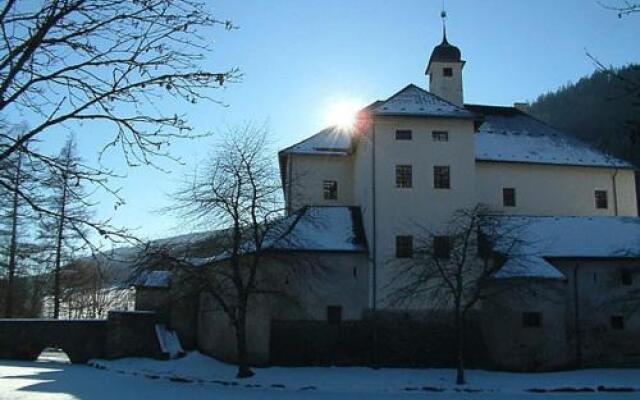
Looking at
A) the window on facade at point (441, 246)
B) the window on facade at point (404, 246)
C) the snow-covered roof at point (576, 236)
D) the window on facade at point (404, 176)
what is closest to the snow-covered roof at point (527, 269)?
the snow-covered roof at point (576, 236)

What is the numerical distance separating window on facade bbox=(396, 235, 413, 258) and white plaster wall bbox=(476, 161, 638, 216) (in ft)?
24.3

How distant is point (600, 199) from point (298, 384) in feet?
73.2

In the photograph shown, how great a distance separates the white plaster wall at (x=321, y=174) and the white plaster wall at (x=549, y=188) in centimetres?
724

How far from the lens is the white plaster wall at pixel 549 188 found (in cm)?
3581

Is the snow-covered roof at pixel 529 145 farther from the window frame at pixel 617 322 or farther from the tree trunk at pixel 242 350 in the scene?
the tree trunk at pixel 242 350

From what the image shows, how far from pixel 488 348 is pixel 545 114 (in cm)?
3478

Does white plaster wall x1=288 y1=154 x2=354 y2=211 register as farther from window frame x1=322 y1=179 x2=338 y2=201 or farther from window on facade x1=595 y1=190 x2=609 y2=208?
window on facade x1=595 y1=190 x2=609 y2=208

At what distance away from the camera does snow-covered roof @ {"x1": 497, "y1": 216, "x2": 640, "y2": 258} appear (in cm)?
3069

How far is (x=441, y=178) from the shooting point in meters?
30.8

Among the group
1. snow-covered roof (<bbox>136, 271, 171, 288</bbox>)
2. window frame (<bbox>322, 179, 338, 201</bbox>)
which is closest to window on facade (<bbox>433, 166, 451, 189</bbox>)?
window frame (<bbox>322, 179, 338, 201</bbox>)

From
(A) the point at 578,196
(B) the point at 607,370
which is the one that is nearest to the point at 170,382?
(B) the point at 607,370

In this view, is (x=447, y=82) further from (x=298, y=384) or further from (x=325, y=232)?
(x=298, y=384)

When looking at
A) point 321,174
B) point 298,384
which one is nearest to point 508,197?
point 321,174

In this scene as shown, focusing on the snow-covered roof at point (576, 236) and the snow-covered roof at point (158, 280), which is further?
the snow-covered roof at point (158, 280)
